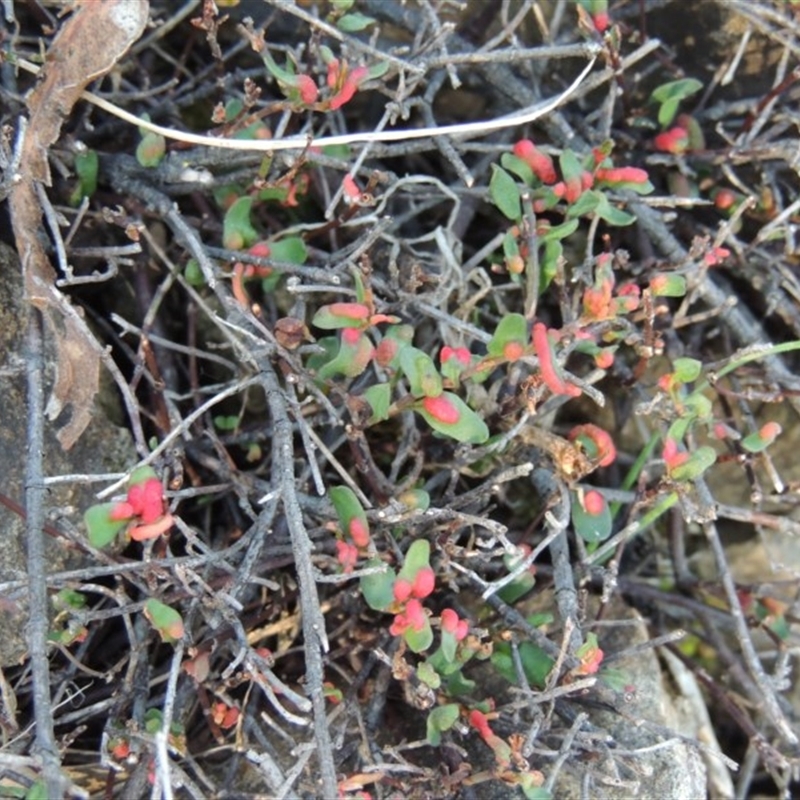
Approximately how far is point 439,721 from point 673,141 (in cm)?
122

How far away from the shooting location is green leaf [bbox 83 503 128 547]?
142 centimetres

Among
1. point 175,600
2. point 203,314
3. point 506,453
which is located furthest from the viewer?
point 203,314

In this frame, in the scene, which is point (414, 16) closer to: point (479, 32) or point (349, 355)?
point (479, 32)

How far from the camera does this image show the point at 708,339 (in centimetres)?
219

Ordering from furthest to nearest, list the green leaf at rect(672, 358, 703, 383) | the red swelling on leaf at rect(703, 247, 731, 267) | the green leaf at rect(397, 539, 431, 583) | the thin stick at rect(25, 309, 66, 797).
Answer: the red swelling on leaf at rect(703, 247, 731, 267) < the green leaf at rect(672, 358, 703, 383) < the green leaf at rect(397, 539, 431, 583) < the thin stick at rect(25, 309, 66, 797)

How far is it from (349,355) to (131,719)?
68 centimetres

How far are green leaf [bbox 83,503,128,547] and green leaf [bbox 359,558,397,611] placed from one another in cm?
39

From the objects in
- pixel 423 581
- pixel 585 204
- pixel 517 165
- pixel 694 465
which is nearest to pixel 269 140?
pixel 517 165

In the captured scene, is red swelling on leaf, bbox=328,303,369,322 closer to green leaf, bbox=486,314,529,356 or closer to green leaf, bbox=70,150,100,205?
green leaf, bbox=486,314,529,356

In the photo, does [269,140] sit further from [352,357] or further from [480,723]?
[480,723]

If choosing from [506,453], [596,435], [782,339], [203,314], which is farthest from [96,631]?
[782,339]

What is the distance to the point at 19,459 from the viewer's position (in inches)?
66.8

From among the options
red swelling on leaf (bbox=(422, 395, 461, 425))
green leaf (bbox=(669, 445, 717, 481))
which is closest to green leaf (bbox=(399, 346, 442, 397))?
red swelling on leaf (bbox=(422, 395, 461, 425))

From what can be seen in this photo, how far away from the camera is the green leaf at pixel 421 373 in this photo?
5.20 ft
